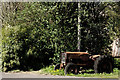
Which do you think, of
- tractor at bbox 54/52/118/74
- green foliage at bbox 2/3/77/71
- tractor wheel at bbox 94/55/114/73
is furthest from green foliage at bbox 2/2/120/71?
tractor wheel at bbox 94/55/114/73

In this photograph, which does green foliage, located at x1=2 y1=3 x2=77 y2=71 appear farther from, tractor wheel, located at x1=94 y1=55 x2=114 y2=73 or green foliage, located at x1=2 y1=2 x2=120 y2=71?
tractor wheel, located at x1=94 y1=55 x2=114 y2=73

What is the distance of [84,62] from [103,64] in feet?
2.72

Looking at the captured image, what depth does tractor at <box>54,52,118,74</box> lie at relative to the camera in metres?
8.79

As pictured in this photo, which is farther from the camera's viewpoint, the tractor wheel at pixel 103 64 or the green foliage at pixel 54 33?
the green foliage at pixel 54 33

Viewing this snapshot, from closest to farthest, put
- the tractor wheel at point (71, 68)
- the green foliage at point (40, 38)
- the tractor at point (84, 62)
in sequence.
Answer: the tractor wheel at point (71, 68), the tractor at point (84, 62), the green foliage at point (40, 38)

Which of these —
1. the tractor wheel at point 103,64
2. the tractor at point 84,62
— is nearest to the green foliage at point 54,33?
the tractor at point 84,62

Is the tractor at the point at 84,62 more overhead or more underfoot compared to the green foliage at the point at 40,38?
more underfoot

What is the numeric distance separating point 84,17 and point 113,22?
4.86 ft

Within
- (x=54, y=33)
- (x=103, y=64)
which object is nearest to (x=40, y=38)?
(x=54, y=33)

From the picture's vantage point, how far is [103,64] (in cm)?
903

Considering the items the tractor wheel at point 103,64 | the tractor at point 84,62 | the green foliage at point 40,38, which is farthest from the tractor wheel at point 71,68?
the green foliage at point 40,38

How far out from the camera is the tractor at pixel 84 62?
8.79 meters

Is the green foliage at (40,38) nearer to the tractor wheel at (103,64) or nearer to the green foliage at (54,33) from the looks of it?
the green foliage at (54,33)

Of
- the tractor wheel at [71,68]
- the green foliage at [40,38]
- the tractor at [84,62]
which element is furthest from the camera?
the green foliage at [40,38]
